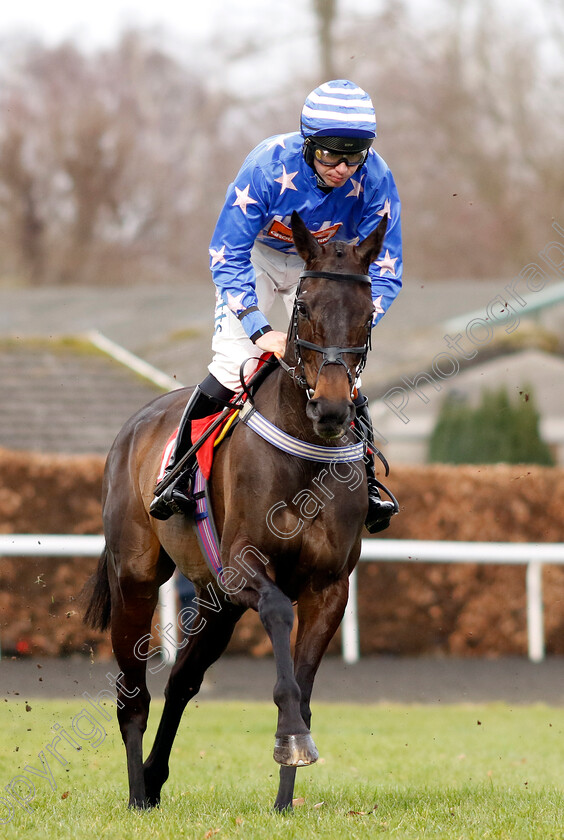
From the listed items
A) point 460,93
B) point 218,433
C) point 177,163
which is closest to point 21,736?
point 218,433

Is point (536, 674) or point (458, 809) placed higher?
point (458, 809)

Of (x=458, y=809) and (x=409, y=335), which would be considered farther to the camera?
(x=409, y=335)

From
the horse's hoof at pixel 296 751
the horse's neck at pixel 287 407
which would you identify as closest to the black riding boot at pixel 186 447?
the horse's neck at pixel 287 407

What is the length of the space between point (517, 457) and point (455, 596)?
3370 millimetres

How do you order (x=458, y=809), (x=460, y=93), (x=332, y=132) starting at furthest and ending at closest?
(x=460, y=93) < (x=458, y=809) < (x=332, y=132)

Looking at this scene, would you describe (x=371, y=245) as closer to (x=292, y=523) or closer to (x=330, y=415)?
(x=330, y=415)

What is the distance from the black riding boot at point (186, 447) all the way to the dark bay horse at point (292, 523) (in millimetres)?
121

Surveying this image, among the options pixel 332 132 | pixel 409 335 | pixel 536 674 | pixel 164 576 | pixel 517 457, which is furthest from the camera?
pixel 409 335

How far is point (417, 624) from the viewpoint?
9.70 meters

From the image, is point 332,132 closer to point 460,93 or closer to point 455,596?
point 455,596

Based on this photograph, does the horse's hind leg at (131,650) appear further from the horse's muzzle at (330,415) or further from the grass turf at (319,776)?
the horse's muzzle at (330,415)

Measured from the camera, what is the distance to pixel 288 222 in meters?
4.26

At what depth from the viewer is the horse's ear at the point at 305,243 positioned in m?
3.86

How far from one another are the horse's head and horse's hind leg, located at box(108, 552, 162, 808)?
1.65 metres
